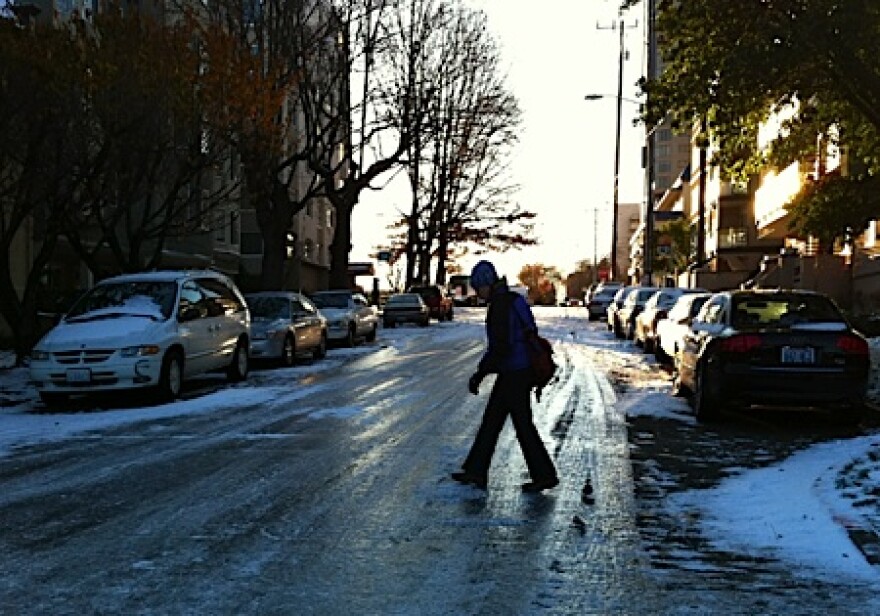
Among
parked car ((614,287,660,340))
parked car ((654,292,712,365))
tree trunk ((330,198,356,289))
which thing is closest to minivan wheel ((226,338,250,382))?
parked car ((654,292,712,365))

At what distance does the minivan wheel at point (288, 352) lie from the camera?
63.8 ft

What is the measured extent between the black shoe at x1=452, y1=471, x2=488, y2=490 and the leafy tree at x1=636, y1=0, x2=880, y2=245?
775 cm

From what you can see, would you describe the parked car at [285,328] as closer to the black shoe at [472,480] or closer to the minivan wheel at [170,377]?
the minivan wheel at [170,377]

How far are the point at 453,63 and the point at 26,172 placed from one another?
2494 centimetres

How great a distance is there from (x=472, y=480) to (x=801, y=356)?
15.5 ft

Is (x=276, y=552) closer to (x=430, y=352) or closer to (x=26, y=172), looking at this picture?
(x=26, y=172)

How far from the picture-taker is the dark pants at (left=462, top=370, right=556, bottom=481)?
25.1ft

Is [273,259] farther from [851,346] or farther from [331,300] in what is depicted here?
[851,346]

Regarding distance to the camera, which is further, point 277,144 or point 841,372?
point 277,144

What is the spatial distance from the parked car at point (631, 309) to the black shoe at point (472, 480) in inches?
743

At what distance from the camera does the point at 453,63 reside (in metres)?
39.2

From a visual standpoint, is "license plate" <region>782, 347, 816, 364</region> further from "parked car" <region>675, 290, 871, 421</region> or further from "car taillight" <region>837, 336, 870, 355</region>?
"car taillight" <region>837, 336, 870, 355</region>

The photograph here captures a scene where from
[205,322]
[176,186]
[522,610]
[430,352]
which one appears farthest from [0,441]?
[430,352]

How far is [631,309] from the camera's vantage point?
26969 millimetres
